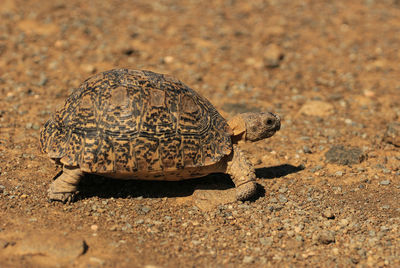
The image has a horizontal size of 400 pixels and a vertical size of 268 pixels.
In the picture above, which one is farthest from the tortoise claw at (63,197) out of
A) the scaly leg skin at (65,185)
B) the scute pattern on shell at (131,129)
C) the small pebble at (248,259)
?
the small pebble at (248,259)

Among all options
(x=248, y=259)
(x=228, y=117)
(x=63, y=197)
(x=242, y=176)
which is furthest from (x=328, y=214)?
(x=63, y=197)

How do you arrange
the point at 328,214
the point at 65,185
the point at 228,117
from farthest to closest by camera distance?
the point at 228,117
the point at 328,214
the point at 65,185

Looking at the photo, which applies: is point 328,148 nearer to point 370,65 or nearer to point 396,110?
point 396,110

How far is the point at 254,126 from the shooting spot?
22.1 ft

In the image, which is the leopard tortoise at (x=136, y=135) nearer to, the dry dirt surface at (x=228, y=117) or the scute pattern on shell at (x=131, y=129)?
the scute pattern on shell at (x=131, y=129)

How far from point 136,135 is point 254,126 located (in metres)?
1.86

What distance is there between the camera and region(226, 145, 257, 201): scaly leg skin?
6.30 meters

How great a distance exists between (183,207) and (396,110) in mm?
5777

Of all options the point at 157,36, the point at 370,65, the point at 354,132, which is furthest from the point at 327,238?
the point at 157,36

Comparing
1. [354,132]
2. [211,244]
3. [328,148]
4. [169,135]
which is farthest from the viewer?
[354,132]

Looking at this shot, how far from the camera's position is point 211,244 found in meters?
5.50

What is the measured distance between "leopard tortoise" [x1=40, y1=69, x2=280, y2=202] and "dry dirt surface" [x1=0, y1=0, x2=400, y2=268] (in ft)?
1.47

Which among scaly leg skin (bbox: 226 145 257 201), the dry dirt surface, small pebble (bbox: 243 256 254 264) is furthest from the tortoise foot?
small pebble (bbox: 243 256 254 264)

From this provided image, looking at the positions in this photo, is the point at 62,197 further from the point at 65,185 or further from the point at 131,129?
the point at 131,129
